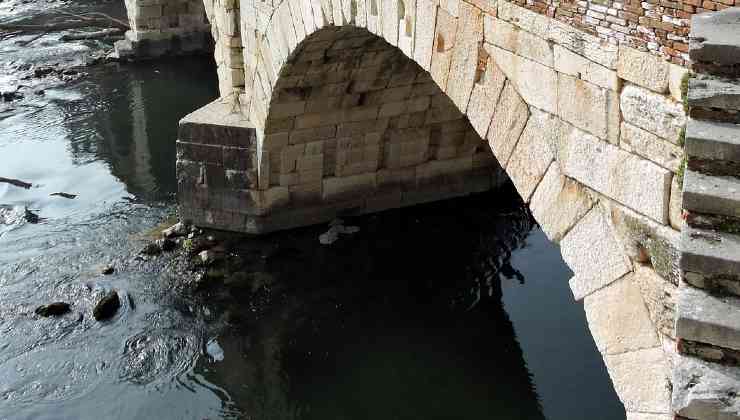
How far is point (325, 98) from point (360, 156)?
1043mm

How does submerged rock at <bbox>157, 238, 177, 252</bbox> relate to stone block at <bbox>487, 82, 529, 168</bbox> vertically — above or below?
below

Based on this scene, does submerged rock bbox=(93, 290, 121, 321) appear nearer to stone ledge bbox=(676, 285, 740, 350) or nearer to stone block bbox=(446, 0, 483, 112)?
stone block bbox=(446, 0, 483, 112)

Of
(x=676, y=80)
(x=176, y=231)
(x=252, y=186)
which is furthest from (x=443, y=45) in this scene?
(x=176, y=231)

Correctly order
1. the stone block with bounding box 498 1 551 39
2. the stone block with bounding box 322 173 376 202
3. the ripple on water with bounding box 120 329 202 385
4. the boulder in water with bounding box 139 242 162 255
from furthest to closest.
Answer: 1. the stone block with bounding box 322 173 376 202
2. the boulder in water with bounding box 139 242 162 255
3. the ripple on water with bounding box 120 329 202 385
4. the stone block with bounding box 498 1 551 39

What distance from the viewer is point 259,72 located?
33.5 feet

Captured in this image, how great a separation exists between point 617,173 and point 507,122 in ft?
3.84

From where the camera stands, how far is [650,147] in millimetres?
4188

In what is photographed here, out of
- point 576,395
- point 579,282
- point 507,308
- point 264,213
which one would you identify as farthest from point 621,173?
point 264,213

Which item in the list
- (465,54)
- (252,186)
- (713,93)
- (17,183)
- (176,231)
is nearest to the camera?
(713,93)

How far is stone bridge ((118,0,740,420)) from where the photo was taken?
321 centimetres

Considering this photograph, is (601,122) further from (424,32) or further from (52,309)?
(52,309)

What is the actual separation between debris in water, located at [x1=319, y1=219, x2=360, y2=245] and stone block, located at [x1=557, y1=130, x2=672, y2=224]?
6.26 m

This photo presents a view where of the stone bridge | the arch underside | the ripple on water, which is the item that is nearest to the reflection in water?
the ripple on water

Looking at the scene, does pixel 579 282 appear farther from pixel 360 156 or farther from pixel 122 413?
pixel 360 156
